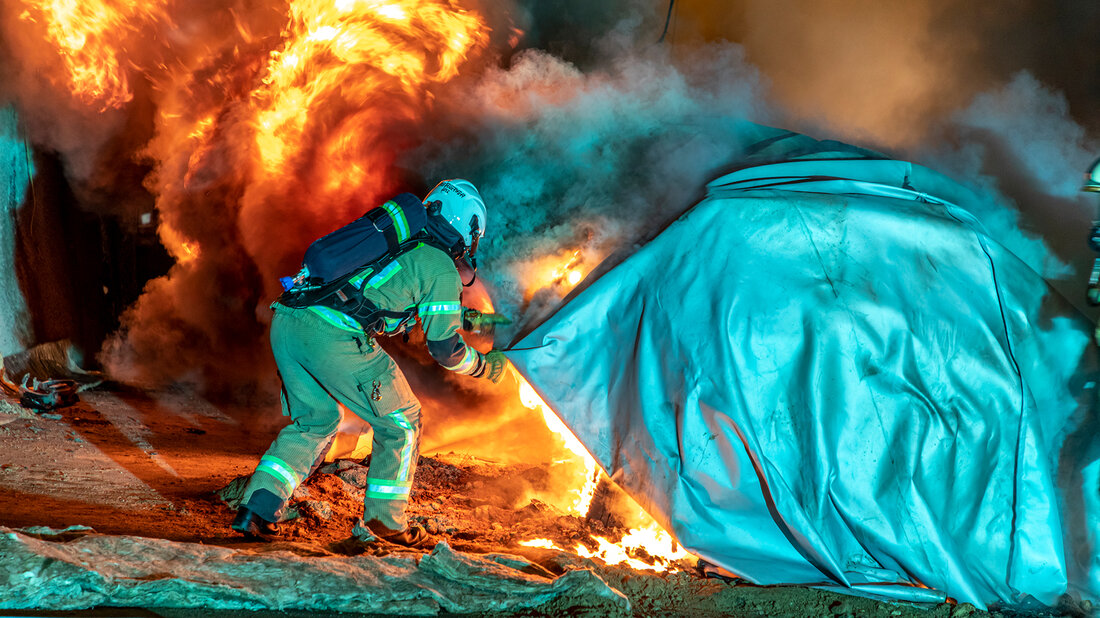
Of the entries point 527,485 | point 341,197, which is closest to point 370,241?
point 527,485

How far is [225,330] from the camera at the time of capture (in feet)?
21.1

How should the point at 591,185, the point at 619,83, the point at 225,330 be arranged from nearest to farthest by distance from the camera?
the point at 591,185, the point at 619,83, the point at 225,330

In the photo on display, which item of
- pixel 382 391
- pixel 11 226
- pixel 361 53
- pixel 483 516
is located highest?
pixel 361 53

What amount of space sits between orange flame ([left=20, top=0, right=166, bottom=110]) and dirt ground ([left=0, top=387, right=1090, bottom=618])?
2.62m

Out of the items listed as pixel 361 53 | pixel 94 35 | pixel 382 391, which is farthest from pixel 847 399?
pixel 94 35

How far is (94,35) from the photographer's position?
5.53m

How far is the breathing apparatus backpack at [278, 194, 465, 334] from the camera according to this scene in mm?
3211

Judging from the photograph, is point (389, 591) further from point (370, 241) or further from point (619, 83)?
point (619, 83)

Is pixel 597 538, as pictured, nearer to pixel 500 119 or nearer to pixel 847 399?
pixel 847 399

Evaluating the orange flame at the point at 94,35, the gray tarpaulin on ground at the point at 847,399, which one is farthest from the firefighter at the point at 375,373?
the orange flame at the point at 94,35

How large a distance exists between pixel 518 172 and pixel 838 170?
5.89 ft

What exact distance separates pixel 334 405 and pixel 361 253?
0.81 meters

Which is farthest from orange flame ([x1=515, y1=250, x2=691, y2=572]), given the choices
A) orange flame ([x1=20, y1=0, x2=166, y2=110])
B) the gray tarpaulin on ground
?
orange flame ([x1=20, y1=0, x2=166, y2=110])

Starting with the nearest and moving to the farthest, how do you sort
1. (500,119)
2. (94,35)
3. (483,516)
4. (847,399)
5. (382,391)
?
(847,399) → (382,391) → (483,516) → (500,119) → (94,35)
